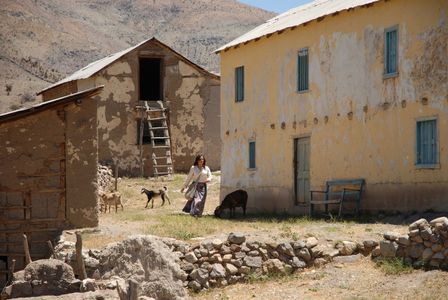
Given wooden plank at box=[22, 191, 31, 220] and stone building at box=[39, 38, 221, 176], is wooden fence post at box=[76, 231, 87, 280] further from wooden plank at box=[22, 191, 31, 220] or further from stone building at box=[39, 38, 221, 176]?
stone building at box=[39, 38, 221, 176]

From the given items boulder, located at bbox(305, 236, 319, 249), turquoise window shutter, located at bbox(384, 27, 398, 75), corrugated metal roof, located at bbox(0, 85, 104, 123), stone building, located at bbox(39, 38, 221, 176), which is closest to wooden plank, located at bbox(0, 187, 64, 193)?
corrugated metal roof, located at bbox(0, 85, 104, 123)

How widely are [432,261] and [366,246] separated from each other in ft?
5.69

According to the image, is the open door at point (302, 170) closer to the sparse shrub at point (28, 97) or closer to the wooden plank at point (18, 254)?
the wooden plank at point (18, 254)

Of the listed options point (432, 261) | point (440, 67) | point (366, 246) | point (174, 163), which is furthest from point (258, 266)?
point (174, 163)

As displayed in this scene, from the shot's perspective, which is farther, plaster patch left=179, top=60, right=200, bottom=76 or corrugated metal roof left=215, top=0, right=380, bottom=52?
plaster patch left=179, top=60, right=200, bottom=76

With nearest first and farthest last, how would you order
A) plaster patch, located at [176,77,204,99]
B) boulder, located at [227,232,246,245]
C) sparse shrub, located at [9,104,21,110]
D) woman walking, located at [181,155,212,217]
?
boulder, located at [227,232,246,245], woman walking, located at [181,155,212,217], plaster patch, located at [176,77,204,99], sparse shrub, located at [9,104,21,110]

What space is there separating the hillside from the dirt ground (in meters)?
39.7

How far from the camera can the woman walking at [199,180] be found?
933 inches

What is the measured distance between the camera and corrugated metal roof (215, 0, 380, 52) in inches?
920

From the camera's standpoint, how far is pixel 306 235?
18266mm

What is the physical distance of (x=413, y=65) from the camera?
2075cm

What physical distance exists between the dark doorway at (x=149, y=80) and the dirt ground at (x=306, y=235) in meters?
15.9

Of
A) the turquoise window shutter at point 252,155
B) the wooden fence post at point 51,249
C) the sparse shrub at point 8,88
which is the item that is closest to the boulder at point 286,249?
the wooden fence post at point 51,249

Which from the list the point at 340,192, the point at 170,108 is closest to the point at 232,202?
the point at 340,192
